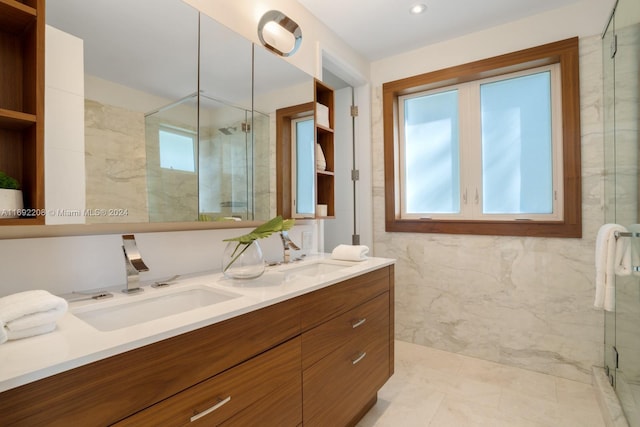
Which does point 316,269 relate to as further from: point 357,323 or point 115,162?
point 115,162

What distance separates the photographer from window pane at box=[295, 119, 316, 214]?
1.88 meters

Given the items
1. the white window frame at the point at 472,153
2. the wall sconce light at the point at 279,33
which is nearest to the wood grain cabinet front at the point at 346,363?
the white window frame at the point at 472,153

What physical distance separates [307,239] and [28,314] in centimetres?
151

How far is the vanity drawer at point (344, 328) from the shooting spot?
1.14 meters

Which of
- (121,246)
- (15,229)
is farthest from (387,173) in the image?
(15,229)

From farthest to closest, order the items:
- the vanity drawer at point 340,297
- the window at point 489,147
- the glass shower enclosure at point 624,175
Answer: the window at point 489,147, the glass shower enclosure at point 624,175, the vanity drawer at point 340,297

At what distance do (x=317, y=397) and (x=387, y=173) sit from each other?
73.3 inches

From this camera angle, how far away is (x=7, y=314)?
2.07 feet

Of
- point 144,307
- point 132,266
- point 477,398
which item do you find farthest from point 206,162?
point 477,398

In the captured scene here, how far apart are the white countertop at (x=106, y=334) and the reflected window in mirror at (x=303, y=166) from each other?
2.60 feet

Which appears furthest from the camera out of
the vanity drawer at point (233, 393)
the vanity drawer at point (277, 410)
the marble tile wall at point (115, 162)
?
the marble tile wall at point (115, 162)

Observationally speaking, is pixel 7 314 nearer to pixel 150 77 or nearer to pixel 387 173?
pixel 150 77

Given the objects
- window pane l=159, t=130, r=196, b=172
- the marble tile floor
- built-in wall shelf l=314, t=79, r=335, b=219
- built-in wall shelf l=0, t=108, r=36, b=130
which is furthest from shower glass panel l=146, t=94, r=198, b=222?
the marble tile floor

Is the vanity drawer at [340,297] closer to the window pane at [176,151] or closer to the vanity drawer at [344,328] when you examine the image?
the vanity drawer at [344,328]
